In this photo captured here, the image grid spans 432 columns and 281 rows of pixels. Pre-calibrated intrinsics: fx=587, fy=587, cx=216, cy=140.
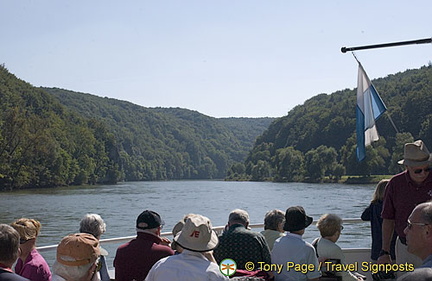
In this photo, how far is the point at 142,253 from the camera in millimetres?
4102

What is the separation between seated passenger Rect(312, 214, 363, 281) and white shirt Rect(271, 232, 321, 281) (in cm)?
32

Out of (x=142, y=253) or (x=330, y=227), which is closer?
(x=142, y=253)

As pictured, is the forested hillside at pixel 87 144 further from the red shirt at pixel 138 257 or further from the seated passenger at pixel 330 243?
the seated passenger at pixel 330 243

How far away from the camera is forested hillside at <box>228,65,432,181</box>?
78812 millimetres

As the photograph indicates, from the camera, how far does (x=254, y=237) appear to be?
13.2ft

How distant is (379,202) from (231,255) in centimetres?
175

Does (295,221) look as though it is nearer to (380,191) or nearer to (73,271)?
(380,191)

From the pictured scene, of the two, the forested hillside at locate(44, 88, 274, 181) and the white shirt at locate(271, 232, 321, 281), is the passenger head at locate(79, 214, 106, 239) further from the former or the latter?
the forested hillside at locate(44, 88, 274, 181)

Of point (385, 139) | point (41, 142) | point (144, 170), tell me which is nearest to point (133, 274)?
point (41, 142)

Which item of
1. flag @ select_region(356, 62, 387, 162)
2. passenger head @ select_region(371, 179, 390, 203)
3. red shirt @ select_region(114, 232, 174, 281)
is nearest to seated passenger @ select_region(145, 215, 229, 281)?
red shirt @ select_region(114, 232, 174, 281)

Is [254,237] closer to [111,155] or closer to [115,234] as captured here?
[115,234]

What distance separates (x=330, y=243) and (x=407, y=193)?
68 centimetres

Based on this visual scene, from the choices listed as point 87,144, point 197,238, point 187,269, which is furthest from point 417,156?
point 87,144

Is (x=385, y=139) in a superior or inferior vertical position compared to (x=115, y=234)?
superior
